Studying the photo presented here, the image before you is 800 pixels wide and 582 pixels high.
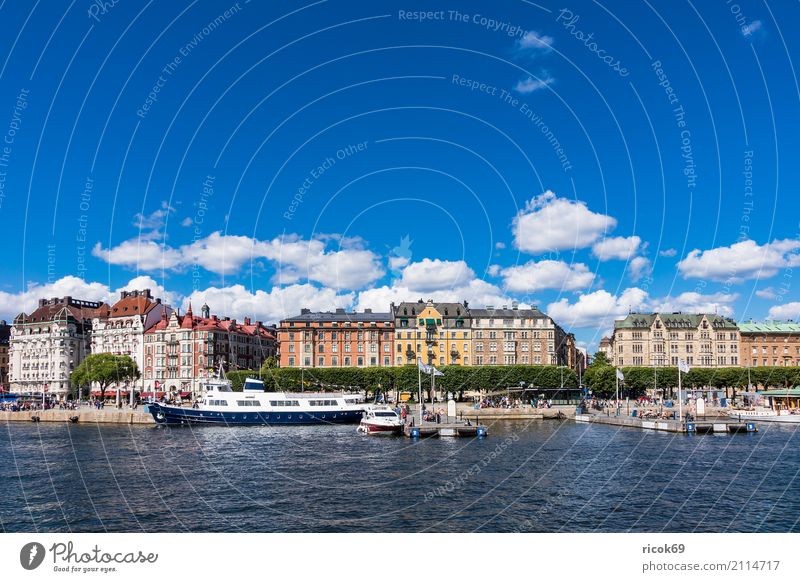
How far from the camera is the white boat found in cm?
8769

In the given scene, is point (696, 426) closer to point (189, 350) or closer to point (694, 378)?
point (694, 378)

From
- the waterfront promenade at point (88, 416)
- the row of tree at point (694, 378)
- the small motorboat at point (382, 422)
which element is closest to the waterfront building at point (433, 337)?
the row of tree at point (694, 378)

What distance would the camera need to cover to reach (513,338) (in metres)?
143

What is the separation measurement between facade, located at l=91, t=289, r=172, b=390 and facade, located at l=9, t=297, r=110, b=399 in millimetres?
3556

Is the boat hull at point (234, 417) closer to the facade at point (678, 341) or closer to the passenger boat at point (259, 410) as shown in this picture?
the passenger boat at point (259, 410)

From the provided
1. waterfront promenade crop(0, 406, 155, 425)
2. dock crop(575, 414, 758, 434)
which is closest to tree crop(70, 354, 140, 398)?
waterfront promenade crop(0, 406, 155, 425)

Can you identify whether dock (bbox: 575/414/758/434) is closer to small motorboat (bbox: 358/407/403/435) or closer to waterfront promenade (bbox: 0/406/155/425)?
small motorboat (bbox: 358/407/403/435)

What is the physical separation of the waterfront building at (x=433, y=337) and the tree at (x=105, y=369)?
52.1 metres

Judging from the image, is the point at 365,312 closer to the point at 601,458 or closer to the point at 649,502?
the point at 601,458

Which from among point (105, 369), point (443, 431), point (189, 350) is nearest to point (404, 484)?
point (443, 431)

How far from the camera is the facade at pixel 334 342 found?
459ft

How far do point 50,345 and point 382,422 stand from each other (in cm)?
12352
